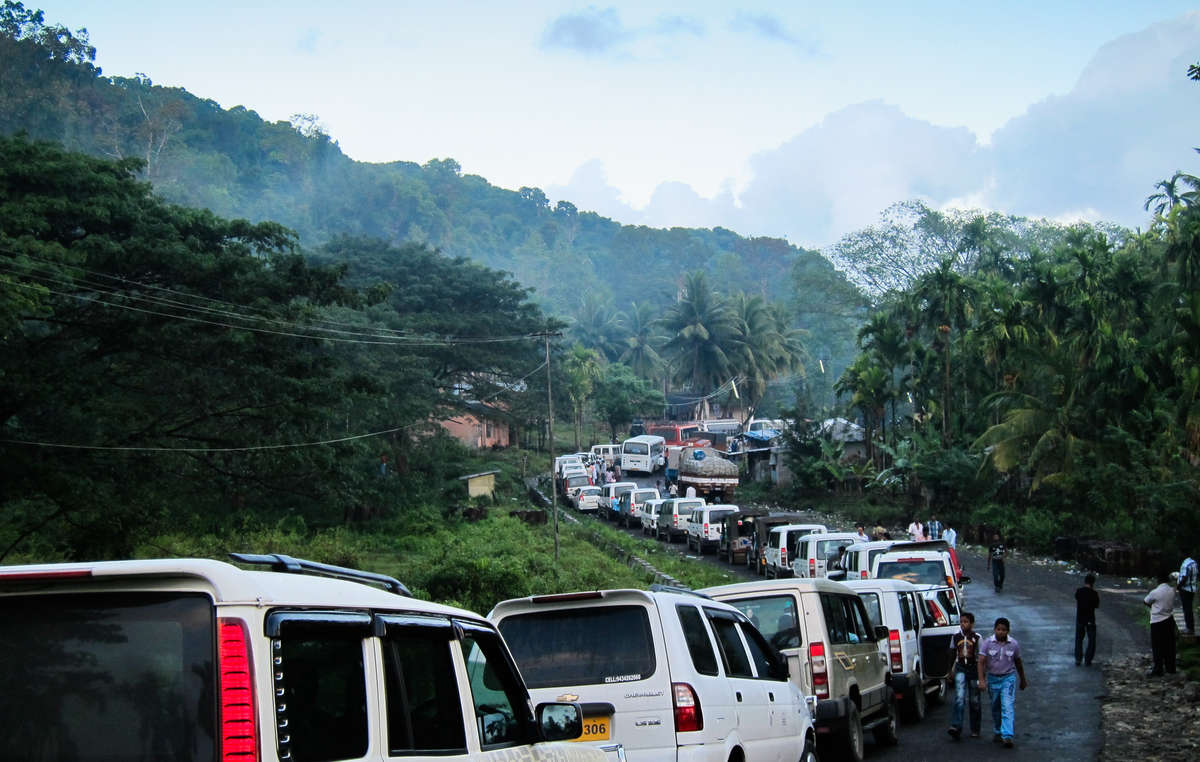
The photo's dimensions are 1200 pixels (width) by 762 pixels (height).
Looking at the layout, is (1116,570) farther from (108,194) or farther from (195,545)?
(108,194)

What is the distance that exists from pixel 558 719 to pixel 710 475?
52663mm

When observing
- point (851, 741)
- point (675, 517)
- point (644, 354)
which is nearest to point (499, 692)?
point (851, 741)

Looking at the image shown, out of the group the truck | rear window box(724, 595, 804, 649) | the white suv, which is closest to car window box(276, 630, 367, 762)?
the white suv

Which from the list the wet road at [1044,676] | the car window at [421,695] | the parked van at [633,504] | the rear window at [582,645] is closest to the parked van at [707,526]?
the parked van at [633,504]

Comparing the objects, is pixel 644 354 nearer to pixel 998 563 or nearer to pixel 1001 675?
pixel 998 563

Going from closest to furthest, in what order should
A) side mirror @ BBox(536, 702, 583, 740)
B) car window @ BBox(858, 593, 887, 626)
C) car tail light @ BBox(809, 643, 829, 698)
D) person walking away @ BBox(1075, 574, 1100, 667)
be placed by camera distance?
1. side mirror @ BBox(536, 702, 583, 740)
2. car tail light @ BBox(809, 643, 829, 698)
3. car window @ BBox(858, 593, 887, 626)
4. person walking away @ BBox(1075, 574, 1100, 667)

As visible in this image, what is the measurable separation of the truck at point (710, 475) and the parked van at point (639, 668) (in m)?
49.0

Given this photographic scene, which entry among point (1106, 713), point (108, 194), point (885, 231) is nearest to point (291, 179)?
point (885, 231)

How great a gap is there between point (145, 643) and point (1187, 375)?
33953mm

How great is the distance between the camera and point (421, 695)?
14.6ft

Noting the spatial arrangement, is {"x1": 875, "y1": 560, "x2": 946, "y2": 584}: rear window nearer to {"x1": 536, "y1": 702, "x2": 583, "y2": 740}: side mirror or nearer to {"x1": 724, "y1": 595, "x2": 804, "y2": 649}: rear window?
{"x1": 724, "y1": 595, "x2": 804, "y2": 649}: rear window

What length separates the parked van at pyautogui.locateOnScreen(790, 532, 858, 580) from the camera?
1161 inches

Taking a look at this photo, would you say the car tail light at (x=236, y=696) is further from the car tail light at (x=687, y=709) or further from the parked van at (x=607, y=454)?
the parked van at (x=607, y=454)

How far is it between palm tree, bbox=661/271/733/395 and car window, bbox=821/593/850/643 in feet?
265
